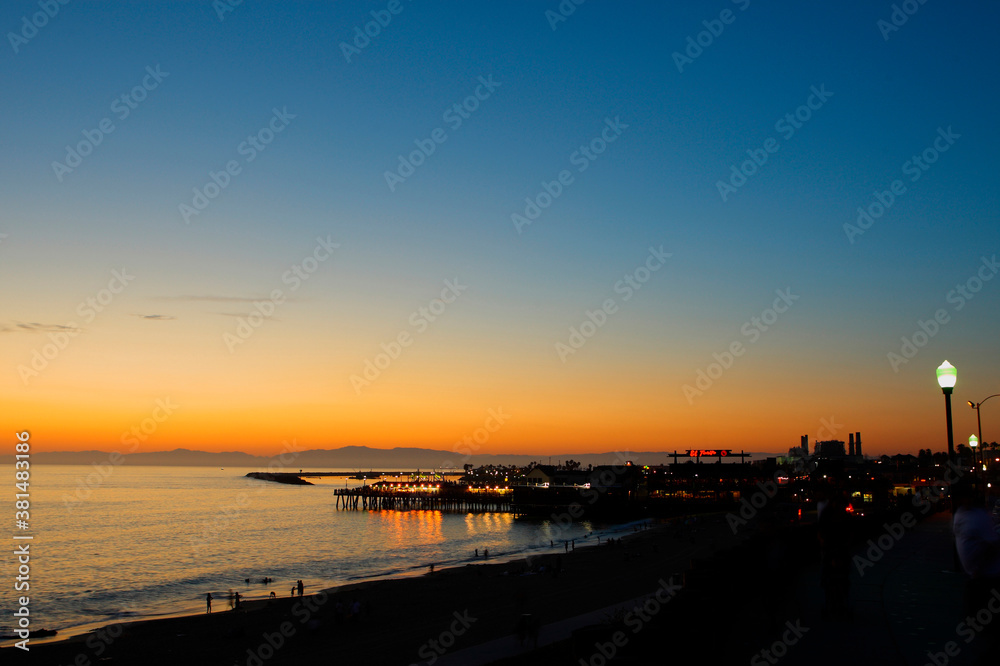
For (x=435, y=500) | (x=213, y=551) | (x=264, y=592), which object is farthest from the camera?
(x=435, y=500)

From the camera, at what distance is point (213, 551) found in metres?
69.4

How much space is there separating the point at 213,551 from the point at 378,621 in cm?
4474

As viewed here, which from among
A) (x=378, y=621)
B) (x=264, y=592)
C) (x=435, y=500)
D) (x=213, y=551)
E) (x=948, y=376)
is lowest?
(x=435, y=500)

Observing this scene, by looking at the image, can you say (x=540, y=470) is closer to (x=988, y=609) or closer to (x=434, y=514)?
(x=434, y=514)

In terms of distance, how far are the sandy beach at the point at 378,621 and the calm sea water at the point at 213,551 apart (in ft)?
21.0

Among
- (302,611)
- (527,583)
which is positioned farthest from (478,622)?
(527,583)

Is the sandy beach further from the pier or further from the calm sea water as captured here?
the pier

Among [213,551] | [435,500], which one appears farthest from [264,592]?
[435,500]

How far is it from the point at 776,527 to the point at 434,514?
384 ft

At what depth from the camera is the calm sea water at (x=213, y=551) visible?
143ft

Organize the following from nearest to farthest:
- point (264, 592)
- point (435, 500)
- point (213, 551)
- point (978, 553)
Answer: point (978, 553) → point (264, 592) → point (213, 551) → point (435, 500)

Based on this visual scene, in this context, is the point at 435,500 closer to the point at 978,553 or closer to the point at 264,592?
the point at 264,592

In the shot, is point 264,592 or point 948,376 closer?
point 948,376

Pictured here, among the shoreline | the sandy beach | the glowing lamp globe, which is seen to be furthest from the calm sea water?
the glowing lamp globe
